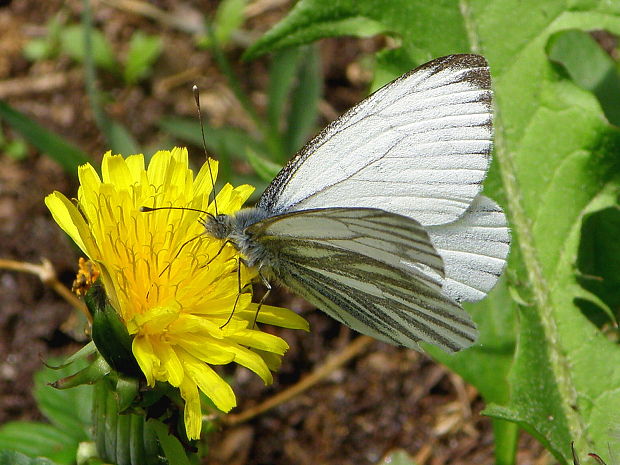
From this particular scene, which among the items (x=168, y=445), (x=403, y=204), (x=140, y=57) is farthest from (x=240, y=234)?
(x=140, y=57)

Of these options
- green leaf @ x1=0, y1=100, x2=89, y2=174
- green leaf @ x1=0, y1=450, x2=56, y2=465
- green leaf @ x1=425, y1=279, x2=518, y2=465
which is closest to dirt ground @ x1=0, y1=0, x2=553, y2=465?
green leaf @ x1=0, y1=100, x2=89, y2=174

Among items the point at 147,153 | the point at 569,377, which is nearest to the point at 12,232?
the point at 147,153

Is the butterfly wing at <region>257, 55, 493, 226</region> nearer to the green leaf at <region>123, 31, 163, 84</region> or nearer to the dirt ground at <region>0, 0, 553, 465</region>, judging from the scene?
the dirt ground at <region>0, 0, 553, 465</region>

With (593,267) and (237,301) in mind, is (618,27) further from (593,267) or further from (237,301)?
(237,301)

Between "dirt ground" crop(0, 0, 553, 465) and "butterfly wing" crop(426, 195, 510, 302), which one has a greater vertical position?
"butterfly wing" crop(426, 195, 510, 302)

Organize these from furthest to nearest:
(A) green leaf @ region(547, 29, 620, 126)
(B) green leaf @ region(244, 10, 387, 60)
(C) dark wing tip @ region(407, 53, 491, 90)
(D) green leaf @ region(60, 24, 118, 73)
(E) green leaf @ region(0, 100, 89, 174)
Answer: (D) green leaf @ region(60, 24, 118, 73), (E) green leaf @ region(0, 100, 89, 174), (A) green leaf @ region(547, 29, 620, 126), (B) green leaf @ region(244, 10, 387, 60), (C) dark wing tip @ region(407, 53, 491, 90)

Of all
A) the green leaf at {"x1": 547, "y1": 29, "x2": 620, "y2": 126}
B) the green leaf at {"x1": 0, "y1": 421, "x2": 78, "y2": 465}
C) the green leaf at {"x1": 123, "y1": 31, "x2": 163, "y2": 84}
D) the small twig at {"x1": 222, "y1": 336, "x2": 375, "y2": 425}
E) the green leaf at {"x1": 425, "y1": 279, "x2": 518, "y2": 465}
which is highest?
the green leaf at {"x1": 547, "y1": 29, "x2": 620, "y2": 126}

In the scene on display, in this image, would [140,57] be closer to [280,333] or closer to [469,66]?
[280,333]
